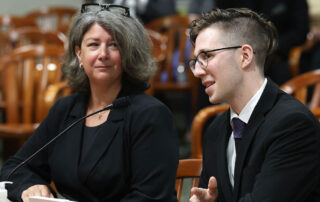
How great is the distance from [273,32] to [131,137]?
0.64 m

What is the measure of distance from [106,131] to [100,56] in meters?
0.29

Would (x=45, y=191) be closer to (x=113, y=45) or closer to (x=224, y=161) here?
(x=113, y=45)

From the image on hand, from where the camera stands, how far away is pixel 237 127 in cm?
168

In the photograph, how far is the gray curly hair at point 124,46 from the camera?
2131 millimetres

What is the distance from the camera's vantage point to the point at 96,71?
Result: 215 cm

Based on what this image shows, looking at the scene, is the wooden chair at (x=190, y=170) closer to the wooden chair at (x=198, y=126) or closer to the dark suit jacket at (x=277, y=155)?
the dark suit jacket at (x=277, y=155)

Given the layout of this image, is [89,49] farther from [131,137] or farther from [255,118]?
[255,118]

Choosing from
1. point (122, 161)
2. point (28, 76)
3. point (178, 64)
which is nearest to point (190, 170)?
point (122, 161)

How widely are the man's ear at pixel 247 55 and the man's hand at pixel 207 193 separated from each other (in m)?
0.36

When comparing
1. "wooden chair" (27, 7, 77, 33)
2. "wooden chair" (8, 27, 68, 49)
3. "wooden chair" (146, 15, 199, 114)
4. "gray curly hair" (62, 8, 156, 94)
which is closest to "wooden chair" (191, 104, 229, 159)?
"gray curly hair" (62, 8, 156, 94)

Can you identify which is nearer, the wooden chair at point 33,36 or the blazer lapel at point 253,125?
the blazer lapel at point 253,125

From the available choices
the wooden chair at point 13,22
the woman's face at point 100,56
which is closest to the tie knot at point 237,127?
the woman's face at point 100,56

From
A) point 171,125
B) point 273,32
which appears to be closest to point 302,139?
point 273,32

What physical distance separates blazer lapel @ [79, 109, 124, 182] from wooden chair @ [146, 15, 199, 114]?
2.18m
